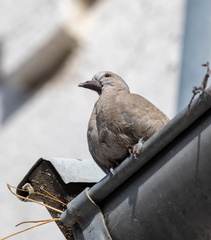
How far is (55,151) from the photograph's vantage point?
601cm

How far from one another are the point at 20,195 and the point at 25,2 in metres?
3.47

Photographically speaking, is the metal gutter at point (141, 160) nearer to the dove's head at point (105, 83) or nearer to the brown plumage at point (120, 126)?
the brown plumage at point (120, 126)

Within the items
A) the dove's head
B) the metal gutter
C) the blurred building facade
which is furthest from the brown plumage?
the blurred building facade

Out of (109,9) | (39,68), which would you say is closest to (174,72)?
(109,9)

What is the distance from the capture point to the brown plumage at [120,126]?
299 centimetres

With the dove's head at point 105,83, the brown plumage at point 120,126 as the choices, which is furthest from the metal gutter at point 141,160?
the dove's head at point 105,83

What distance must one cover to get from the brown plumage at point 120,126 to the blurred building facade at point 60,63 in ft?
7.72

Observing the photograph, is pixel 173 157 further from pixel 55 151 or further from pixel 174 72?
pixel 55 151

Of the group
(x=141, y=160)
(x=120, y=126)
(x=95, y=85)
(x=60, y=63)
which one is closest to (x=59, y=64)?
(x=60, y=63)

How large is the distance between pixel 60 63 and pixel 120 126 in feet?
11.0

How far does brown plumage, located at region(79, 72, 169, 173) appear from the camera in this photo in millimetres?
2986

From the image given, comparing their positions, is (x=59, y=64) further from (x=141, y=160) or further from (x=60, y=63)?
(x=141, y=160)

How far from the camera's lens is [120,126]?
3.04m

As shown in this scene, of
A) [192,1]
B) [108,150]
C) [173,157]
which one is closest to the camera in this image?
[173,157]
